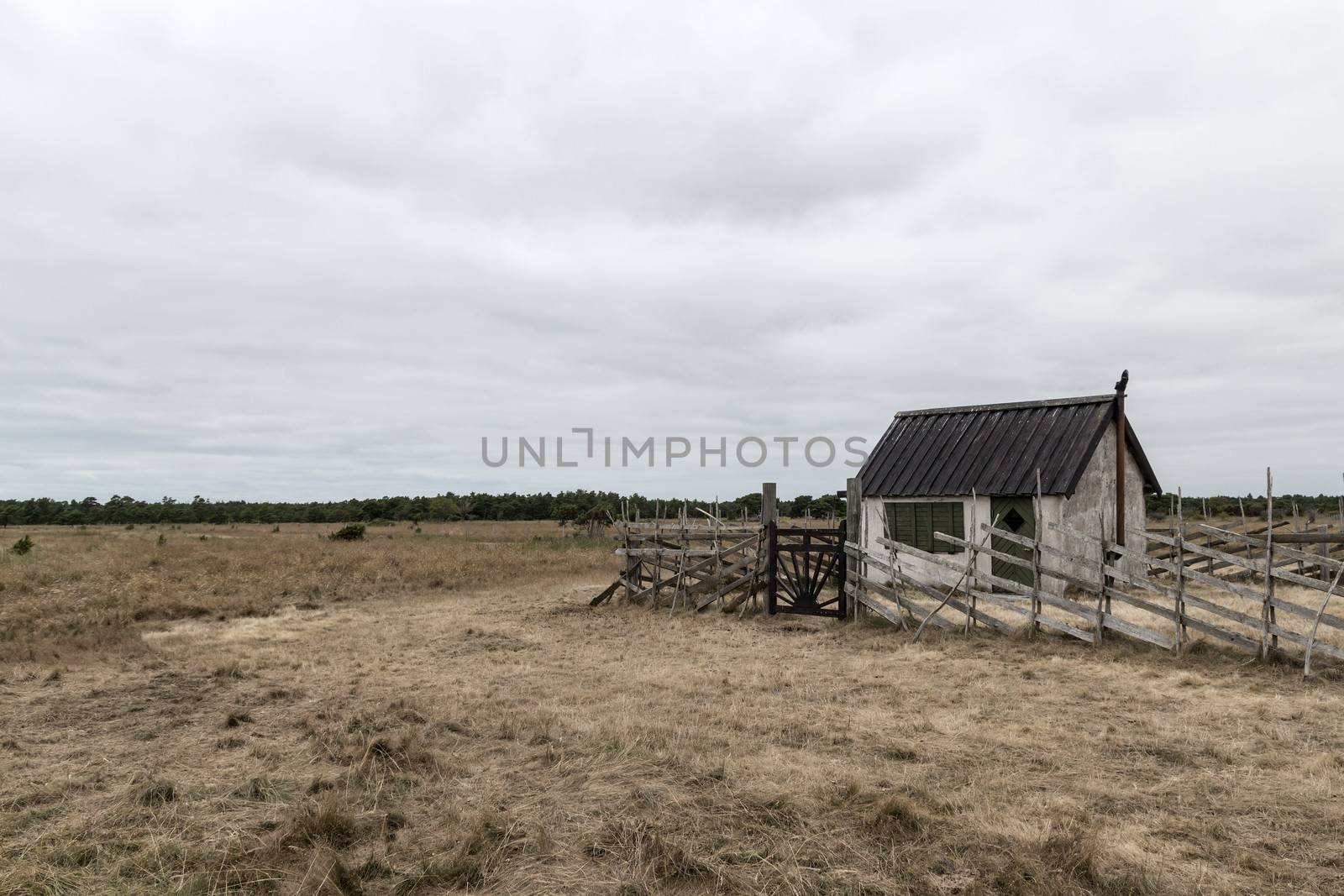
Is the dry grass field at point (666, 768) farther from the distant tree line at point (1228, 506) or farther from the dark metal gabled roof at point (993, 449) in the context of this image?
the distant tree line at point (1228, 506)

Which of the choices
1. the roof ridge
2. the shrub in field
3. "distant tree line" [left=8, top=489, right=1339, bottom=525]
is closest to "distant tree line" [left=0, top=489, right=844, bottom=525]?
"distant tree line" [left=8, top=489, right=1339, bottom=525]

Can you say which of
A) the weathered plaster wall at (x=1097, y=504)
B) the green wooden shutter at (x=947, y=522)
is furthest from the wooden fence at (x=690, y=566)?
the weathered plaster wall at (x=1097, y=504)

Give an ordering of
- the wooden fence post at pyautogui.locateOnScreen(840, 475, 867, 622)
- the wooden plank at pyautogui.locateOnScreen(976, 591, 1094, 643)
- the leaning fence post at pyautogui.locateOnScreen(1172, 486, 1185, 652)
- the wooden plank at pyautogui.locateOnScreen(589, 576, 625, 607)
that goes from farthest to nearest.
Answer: the wooden plank at pyautogui.locateOnScreen(589, 576, 625, 607)
the wooden fence post at pyautogui.locateOnScreen(840, 475, 867, 622)
the wooden plank at pyautogui.locateOnScreen(976, 591, 1094, 643)
the leaning fence post at pyautogui.locateOnScreen(1172, 486, 1185, 652)

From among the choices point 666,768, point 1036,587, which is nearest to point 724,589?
point 1036,587

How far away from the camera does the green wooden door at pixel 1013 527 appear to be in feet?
58.3

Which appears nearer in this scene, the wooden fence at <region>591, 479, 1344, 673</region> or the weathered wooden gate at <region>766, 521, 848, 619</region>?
the wooden fence at <region>591, 479, 1344, 673</region>

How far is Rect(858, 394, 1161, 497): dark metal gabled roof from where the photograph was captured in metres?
17.8

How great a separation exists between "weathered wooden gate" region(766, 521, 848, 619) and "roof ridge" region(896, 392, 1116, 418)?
22.0 feet

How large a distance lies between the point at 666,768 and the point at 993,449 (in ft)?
49.4

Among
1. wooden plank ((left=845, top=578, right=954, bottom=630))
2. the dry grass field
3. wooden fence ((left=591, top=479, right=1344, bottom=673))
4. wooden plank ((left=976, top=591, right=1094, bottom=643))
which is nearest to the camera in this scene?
the dry grass field

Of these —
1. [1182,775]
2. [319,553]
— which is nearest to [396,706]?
[1182,775]

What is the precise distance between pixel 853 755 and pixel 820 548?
344 inches

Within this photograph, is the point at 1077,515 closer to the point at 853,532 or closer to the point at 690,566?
the point at 853,532

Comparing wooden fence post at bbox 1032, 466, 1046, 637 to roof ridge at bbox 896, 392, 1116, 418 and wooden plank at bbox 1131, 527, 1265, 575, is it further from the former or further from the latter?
roof ridge at bbox 896, 392, 1116, 418
